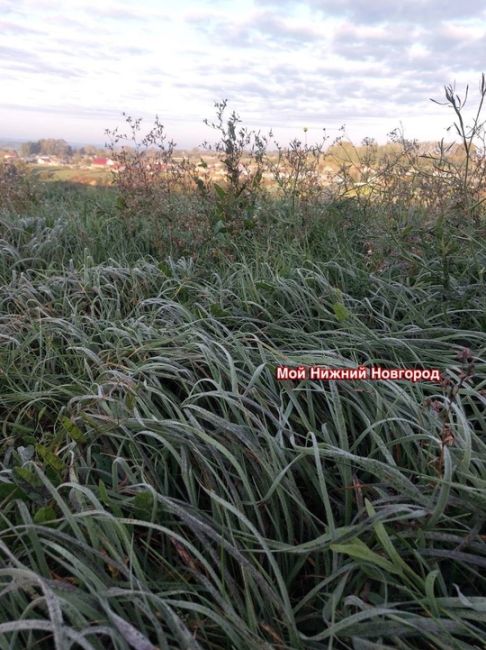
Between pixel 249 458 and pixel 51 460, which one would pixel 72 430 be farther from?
pixel 249 458

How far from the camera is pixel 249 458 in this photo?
4.48 feet

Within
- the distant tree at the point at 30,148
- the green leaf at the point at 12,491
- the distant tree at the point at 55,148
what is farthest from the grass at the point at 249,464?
the distant tree at the point at 55,148

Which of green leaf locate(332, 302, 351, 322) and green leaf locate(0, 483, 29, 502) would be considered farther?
green leaf locate(332, 302, 351, 322)

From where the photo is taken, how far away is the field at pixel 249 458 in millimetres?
998

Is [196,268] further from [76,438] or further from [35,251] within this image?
[76,438]

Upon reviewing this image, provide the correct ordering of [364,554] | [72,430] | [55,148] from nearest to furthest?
[364,554] → [72,430] → [55,148]

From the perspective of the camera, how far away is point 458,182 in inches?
89.4

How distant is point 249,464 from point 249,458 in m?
0.02

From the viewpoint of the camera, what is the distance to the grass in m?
1.00

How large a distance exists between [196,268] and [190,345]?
3.22ft

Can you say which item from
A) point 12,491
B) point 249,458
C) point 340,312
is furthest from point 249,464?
point 340,312

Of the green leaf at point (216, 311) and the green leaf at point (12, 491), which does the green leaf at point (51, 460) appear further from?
the green leaf at point (216, 311)

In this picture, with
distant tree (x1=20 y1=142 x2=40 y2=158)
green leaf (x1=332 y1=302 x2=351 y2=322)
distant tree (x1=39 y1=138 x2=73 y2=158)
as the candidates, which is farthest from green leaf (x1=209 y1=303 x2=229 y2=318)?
distant tree (x1=39 y1=138 x2=73 y2=158)

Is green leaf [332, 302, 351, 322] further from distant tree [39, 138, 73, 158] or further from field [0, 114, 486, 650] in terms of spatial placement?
distant tree [39, 138, 73, 158]
